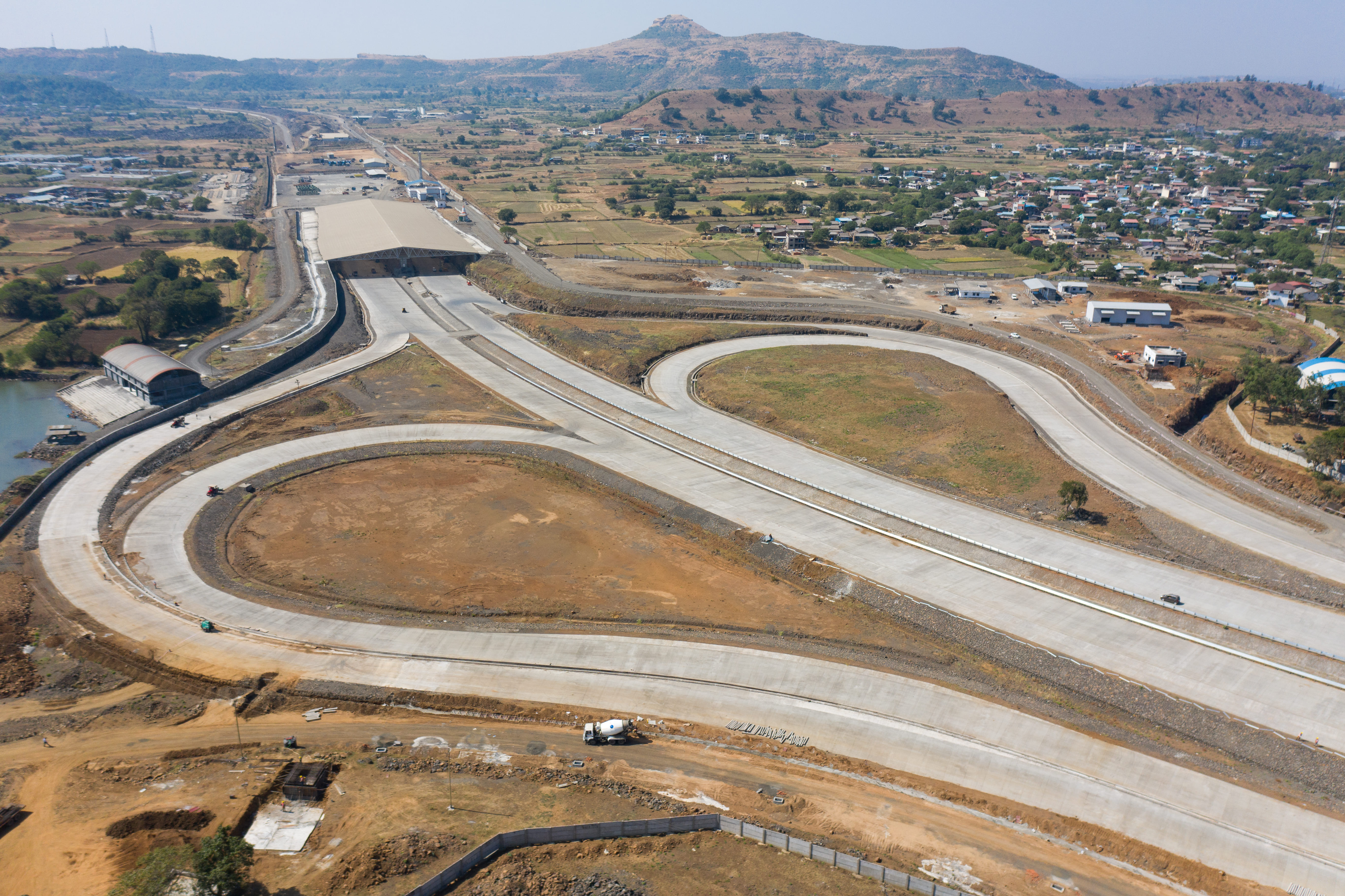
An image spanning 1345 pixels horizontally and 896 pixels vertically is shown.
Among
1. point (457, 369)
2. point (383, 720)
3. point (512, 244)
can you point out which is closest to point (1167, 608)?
point (383, 720)

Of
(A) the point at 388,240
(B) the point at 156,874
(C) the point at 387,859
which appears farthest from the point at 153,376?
(C) the point at 387,859

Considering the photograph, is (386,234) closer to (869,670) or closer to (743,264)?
(743,264)

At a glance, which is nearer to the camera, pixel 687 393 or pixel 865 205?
pixel 687 393

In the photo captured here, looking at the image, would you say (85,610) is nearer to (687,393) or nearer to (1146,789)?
(687,393)

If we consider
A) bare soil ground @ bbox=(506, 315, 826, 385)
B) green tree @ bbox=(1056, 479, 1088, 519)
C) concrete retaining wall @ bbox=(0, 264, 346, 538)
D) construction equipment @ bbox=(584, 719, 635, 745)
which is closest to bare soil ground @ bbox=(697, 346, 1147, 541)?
green tree @ bbox=(1056, 479, 1088, 519)

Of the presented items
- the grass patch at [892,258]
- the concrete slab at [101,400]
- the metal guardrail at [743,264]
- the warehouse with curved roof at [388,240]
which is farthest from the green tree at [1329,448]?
the warehouse with curved roof at [388,240]

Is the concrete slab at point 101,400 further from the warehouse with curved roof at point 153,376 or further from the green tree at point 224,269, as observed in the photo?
the green tree at point 224,269
